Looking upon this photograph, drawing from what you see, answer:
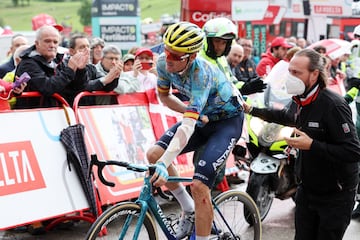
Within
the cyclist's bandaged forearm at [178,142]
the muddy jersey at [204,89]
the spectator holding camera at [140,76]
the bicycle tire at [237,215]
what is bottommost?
the bicycle tire at [237,215]

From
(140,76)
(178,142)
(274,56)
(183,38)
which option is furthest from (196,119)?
(274,56)

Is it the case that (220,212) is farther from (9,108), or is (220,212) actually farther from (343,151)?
(9,108)

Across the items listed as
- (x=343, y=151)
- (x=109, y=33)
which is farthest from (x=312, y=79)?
(x=109, y=33)

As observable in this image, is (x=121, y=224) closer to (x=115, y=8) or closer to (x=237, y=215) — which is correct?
(x=237, y=215)

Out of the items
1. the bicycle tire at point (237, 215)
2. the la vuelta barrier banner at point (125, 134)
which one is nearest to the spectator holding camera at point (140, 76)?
the la vuelta barrier banner at point (125, 134)

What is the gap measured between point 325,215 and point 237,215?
4.42 feet

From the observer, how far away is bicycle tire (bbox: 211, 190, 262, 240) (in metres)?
4.90

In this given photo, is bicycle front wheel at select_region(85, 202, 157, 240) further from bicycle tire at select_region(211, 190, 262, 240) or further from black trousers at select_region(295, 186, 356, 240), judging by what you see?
black trousers at select_region(295, 186, 356, 240)

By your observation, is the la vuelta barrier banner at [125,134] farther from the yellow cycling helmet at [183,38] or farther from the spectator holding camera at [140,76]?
the yellow cycling helmet at [183,38]

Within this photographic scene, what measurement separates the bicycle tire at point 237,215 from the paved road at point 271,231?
0.83 metres

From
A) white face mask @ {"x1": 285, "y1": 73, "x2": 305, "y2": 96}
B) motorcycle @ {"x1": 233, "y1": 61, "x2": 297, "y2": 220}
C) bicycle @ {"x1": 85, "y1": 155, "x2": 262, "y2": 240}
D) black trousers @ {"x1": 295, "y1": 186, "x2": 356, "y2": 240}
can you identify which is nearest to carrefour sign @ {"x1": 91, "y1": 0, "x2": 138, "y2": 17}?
motorcycle @ {"x1": 233, "y1": 61, "x2": 297, "y2": 220}

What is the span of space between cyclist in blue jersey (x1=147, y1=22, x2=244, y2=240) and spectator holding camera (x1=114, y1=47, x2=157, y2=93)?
2224 millimetres

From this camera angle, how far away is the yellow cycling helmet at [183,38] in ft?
13.6

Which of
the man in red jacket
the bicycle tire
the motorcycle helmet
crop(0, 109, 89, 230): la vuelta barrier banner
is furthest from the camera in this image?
the man in red jacket
